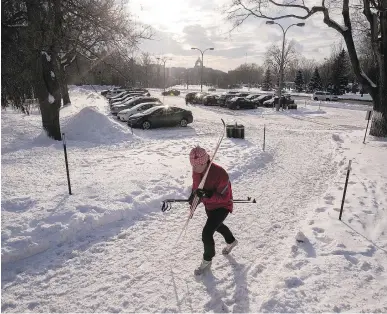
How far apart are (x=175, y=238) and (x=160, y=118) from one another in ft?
45.9

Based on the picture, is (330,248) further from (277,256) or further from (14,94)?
(14,94)

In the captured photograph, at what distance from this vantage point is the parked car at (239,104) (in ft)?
105

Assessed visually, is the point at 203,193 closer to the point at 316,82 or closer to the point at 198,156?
the point at 198,156

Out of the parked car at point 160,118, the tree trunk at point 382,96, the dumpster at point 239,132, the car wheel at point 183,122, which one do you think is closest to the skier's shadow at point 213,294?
the dumpster at point 239,132

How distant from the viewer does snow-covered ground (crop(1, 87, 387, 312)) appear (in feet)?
12.5

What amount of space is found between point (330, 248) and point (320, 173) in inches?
194

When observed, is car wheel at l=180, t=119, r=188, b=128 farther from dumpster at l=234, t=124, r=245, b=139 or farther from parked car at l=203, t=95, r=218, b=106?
parked car at l=203, t=95, r=218, b=106

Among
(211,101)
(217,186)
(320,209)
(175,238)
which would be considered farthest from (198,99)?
(217,186)

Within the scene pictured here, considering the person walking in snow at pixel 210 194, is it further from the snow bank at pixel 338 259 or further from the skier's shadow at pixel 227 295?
the snow bank at pixel 338 259

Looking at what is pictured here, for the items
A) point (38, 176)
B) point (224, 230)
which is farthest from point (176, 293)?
point (38, 176)

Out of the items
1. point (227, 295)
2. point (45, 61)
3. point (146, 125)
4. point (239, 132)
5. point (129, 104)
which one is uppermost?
point (45, 61)

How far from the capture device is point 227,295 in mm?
3881

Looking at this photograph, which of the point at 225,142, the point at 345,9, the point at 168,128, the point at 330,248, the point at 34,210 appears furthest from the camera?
the point at 168,128

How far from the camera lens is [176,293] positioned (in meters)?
3.92
